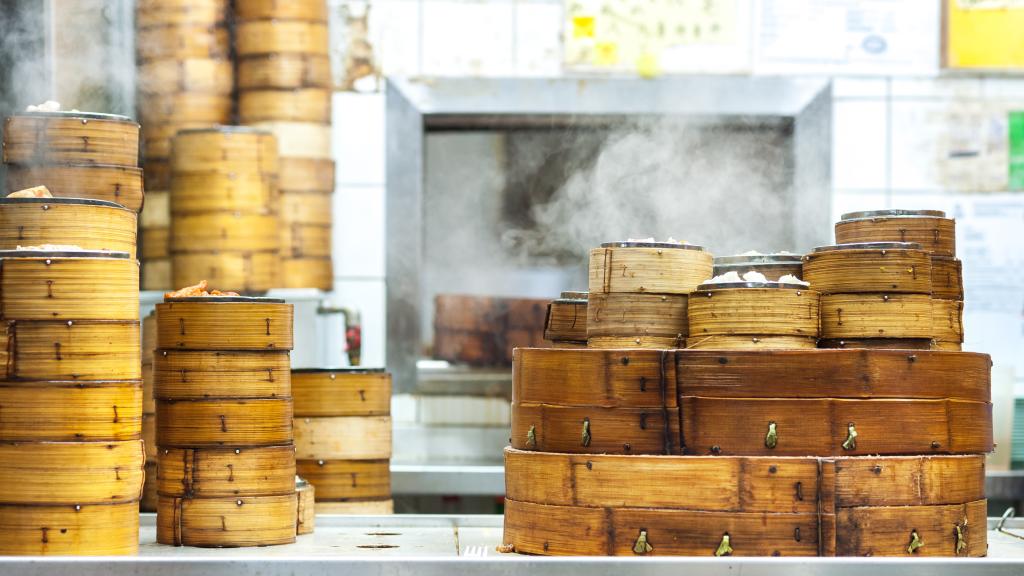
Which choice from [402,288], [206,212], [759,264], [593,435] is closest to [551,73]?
[402,288]

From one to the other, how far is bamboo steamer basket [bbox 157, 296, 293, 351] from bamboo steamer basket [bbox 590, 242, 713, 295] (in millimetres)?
1115

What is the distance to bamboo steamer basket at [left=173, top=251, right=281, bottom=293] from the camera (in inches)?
251

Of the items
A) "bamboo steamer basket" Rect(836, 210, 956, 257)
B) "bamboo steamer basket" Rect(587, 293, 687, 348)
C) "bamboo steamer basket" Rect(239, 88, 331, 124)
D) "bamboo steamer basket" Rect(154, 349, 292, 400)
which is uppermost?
"bamboo steamer basket" Rect(239, 88, 331, 124)

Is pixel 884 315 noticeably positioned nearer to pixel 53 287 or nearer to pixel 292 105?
pixel 53 287

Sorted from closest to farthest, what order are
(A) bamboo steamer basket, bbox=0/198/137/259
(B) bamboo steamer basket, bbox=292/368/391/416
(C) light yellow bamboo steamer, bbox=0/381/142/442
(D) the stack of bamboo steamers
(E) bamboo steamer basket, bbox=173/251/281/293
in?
(D) the stack of bamboo steamers, (C) light yellow bamboo steamer, bbox=0/381/142/442, (A) bamboo steamer basket, bbox=0/198/137/259, (B) bamboo steamer basket, bbox=292/368/391/416, (E) bamboo steamer basket, bbox=173/251/281/293

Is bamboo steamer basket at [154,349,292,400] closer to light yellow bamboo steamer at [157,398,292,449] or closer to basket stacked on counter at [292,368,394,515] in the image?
light yellow bamboo steamer at [157,398,292,449]

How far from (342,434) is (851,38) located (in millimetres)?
3746

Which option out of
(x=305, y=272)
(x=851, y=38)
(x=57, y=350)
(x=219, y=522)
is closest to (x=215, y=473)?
(x=219, y=522)

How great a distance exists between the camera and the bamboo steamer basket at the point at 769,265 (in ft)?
14.1

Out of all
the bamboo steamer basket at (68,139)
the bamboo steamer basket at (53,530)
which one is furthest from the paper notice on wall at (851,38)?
the bamboo steamer basket at (53,530)

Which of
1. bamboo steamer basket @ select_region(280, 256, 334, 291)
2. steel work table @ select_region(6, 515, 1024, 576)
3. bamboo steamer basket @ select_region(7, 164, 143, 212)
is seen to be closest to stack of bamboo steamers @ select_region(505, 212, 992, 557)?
steel work table @ select_region(6, 515, 1024, 576)

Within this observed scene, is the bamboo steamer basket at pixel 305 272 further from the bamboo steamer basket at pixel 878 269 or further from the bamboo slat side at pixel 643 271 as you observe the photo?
the bamboo steamer basket at pixel 878 269

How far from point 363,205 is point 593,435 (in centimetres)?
359

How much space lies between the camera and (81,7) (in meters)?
6.73
